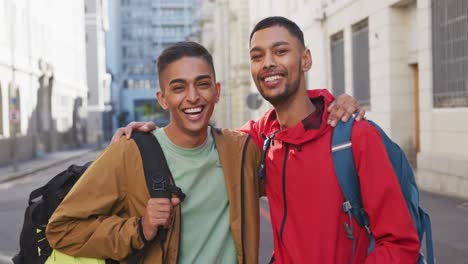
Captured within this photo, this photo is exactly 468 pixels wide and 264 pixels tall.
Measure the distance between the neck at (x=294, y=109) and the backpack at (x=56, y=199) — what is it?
0.56 metres

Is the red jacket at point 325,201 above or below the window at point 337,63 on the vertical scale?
below

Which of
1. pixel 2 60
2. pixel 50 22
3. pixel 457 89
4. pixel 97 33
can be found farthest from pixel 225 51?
pixel 457 89

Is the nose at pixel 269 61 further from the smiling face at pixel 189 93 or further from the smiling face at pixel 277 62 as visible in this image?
the smiling face at pixel 189 93

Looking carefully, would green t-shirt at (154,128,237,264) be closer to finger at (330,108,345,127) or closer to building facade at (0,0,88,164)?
finger at (330,108,345,127)

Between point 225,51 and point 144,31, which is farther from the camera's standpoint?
point 144,31

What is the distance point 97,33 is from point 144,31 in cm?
4788

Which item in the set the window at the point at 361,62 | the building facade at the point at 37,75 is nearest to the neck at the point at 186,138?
the window at the point at 361,62

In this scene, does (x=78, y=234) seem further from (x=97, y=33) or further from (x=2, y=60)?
(x=97, y=33)

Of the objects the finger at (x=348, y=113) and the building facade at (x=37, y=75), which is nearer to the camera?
the finger at (x=348, y=113)

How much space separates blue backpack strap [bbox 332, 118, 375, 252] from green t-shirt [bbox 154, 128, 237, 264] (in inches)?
20.4

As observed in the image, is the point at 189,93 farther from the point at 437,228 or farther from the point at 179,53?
the point at 437,228

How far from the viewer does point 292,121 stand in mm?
2645

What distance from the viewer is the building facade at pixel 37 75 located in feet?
96.3

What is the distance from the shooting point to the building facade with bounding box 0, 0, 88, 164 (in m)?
29.4
